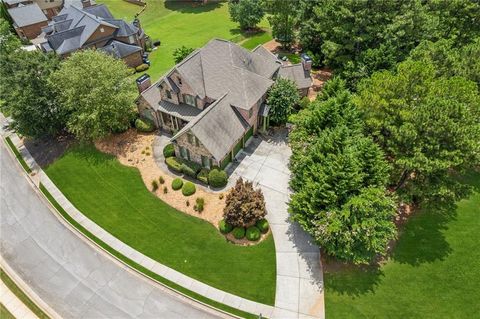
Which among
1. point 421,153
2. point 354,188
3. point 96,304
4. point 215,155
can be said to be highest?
point 421,153

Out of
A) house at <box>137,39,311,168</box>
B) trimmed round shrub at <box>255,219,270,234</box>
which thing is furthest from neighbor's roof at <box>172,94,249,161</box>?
trimmed round shrub at <box>255,219,270,234</box>

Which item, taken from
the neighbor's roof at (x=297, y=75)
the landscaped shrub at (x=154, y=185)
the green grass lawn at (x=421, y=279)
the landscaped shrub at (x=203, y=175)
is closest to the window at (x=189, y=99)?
the landscaped shrub at (x=203, y=175)

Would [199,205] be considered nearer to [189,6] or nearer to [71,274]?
[71,274]

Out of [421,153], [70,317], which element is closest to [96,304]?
[70,317]

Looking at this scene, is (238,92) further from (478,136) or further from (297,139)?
(478,136)

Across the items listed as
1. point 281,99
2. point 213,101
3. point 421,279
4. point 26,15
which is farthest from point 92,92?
point 26,15
